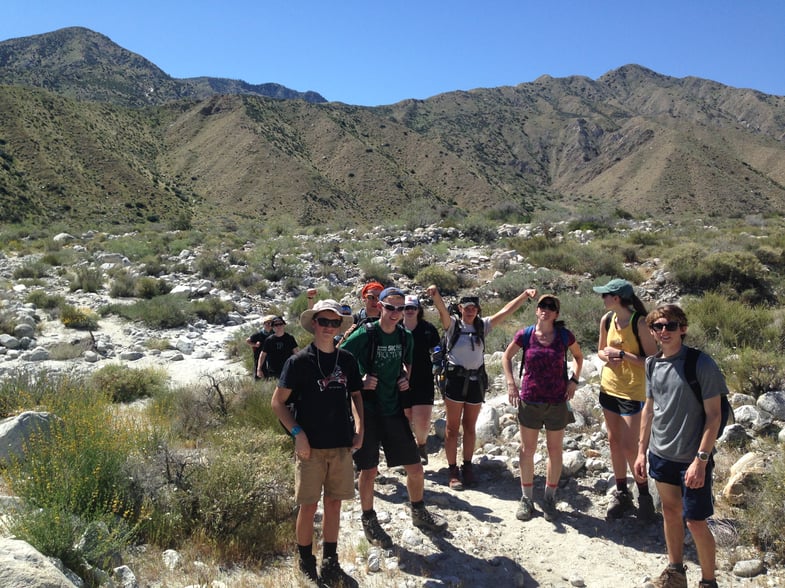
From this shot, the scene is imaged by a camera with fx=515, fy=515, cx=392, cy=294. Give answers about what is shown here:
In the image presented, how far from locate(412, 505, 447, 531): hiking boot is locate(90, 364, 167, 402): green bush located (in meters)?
5.18

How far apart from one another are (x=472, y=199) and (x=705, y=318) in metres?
56.4

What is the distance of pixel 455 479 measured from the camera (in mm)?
5012

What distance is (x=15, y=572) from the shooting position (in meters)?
2.42

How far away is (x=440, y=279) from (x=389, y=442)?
1041cm

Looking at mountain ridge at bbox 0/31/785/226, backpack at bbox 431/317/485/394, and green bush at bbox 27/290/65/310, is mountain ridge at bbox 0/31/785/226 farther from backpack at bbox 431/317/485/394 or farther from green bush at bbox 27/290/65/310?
backpack at bbox 431/317/485/394

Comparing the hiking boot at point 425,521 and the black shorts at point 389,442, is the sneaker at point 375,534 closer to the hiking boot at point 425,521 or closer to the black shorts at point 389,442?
the hiking boot at point 425,521

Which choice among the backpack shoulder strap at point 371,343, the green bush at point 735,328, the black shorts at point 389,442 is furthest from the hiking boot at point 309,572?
the green bush at point 735,328

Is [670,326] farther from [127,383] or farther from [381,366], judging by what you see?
[127,383]

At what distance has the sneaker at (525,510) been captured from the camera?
4.33 metres

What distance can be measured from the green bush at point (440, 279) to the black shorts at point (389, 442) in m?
10.0

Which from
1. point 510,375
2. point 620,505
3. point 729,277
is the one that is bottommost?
point 620,505

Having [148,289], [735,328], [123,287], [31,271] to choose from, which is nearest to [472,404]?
[735,328]

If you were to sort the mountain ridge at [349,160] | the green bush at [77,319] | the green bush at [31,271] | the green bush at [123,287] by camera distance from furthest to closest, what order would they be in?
1. the mountain ridge at [349,160]
2. the green bush at [31,271]
3. the green bush at [123,287]
4. the green bush at [77,319]

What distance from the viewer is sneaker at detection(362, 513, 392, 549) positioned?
3.89 m
